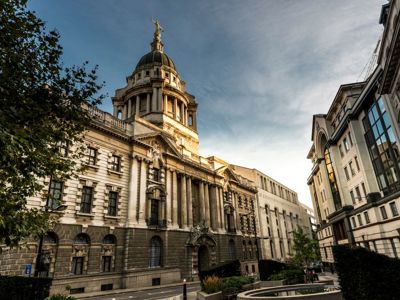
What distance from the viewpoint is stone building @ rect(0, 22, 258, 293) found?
2084 cm

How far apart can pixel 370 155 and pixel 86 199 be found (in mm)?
28764

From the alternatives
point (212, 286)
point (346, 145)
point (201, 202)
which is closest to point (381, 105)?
point (346, 145)

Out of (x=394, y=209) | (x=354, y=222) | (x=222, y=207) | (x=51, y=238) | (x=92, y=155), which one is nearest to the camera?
(x=51, y=238)

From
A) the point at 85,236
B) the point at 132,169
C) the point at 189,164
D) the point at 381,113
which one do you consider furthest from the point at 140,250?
the point at 381,113

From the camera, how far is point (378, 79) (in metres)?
22.5

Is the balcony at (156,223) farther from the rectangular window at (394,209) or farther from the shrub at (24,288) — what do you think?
the rectangular window at (394,209)

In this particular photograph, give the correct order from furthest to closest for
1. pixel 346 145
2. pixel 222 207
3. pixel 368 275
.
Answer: pixel 222 207
pixel 346 145
pixel 368 275

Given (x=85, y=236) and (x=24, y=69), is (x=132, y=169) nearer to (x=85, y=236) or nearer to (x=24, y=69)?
(x=85, y=236)

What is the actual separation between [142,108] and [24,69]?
36.6 metres

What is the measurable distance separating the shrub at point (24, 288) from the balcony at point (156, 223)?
687 inches

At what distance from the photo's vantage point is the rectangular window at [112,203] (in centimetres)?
2508

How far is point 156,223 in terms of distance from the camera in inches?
1156

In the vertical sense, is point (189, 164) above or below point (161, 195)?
above

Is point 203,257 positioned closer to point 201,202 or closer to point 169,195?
point 201,202
